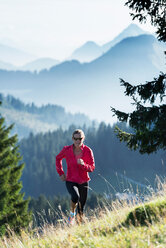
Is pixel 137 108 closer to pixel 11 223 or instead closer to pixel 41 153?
pixel 11 223

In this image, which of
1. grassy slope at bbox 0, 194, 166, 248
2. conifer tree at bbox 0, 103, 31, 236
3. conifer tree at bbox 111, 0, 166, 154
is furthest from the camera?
conifer tree at bbox 0, 103, 31, 236

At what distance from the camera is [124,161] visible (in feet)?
473

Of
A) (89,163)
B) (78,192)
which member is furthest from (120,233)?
(89,163)

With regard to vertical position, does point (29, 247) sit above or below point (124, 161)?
above

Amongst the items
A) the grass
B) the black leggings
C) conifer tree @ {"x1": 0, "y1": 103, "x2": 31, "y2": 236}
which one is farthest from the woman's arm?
conifer tree @ {"x1": 0, "y1": 103, "x2": 31, "y2": 236}

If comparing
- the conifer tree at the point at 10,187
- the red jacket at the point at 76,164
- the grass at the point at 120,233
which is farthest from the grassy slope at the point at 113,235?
the conifer tree at the point at 10,187

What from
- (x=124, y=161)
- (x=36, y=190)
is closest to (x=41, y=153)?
(x=36, y=190)

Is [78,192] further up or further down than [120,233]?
further up

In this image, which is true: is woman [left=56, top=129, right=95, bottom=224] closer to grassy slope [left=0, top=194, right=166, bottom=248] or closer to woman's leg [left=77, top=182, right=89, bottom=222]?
woman's leg [left=77, top=182, right=89, bottom=222]

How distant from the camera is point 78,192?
638 centimetres

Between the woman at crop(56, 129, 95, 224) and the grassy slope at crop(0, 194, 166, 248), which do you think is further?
the woman at crop(56, 129, 95, 224)

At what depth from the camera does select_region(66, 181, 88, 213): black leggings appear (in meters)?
6.21

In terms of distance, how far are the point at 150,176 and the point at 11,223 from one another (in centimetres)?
11441

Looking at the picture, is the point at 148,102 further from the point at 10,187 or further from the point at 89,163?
the point at 10,187
